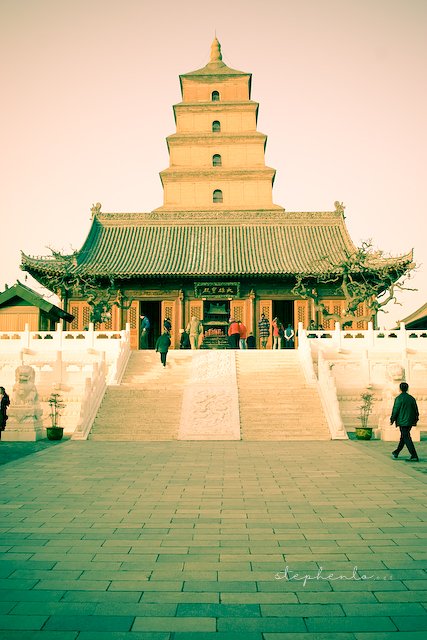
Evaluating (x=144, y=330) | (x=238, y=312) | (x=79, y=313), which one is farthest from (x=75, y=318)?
(x=238, y=312)

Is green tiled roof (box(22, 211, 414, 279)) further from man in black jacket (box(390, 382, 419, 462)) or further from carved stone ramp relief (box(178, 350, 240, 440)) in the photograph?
man in black jacket (box(390, 382, 419, 462))

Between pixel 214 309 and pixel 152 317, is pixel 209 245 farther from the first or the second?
pixel 152 317

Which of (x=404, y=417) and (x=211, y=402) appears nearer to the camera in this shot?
(x=404, y=417)

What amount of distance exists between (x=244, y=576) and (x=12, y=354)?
15.1 meters

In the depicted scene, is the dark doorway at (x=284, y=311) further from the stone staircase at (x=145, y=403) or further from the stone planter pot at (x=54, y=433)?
the stone planter pot at (x=54, y=433)

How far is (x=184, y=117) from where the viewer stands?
31.3m

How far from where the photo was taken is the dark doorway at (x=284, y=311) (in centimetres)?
2784

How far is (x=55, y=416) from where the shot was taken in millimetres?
12609

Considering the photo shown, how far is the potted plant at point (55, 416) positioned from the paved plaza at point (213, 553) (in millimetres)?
3667

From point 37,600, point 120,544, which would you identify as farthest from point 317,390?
point 37,600

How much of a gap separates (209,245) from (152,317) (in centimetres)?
480

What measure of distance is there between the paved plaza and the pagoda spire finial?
3038 cm

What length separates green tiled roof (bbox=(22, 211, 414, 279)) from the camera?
81.1 ft

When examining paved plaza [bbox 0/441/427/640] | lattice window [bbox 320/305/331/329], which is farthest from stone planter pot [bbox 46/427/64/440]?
lattice window [bbox 320/305/331/329]
